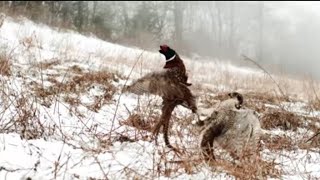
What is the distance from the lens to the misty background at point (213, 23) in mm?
26562

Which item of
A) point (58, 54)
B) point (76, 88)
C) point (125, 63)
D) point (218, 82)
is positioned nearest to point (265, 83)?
point (218, 82)

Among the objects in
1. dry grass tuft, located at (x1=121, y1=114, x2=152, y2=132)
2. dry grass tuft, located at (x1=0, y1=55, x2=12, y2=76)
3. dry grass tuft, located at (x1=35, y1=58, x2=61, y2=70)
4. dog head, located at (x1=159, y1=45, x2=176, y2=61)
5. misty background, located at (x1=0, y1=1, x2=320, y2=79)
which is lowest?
misty background, located at (x1=0, y1=1, x2=320, y2=79)

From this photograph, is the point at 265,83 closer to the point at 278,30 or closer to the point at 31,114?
the point at 31,114

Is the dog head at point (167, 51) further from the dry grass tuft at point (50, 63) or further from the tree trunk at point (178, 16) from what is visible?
the tree trunk at point (178, 16)

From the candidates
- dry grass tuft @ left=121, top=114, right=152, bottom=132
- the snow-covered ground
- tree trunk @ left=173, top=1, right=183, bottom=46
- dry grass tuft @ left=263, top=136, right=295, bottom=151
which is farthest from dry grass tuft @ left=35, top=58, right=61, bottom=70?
tree trunk @ left=173, top=1, right=183, bottom=46

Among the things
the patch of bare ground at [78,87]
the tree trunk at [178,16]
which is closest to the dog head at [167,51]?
the patch of bare ground at [78,87]

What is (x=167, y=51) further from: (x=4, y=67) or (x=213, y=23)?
(x=213, y=23)

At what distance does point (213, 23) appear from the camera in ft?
117

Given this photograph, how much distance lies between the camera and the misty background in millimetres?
26562

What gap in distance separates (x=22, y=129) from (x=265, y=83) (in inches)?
210

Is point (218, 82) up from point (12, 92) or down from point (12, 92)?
down

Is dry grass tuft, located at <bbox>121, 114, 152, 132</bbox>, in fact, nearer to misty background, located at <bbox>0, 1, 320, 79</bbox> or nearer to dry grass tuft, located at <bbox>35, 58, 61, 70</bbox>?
dry grass tuft, located at <bbox>35, 58, 61, 70</bbox>

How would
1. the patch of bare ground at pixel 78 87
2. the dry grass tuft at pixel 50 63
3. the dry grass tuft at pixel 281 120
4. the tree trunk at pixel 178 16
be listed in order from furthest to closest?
the tree trunk at pixel 178 16
the dry grass tuft at pixel 50 63
the dry grass tuft at pixel 281 120
the patch of bare ground at pixel 78 87

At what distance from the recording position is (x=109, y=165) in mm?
2840
